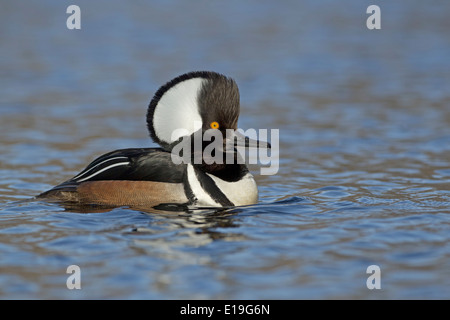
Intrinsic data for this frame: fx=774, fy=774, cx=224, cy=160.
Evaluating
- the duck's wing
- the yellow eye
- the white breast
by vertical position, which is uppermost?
the yellow eye

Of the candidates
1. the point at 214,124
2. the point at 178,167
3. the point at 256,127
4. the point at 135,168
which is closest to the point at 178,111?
the point at 214,124

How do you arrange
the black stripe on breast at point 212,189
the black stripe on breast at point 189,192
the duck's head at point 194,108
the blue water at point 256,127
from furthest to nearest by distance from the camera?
the black stripe on breast at point 212,189 → the black stripe on breast at point 189,192 → the duck's head at point 194,108 → the blue water at point 256,127

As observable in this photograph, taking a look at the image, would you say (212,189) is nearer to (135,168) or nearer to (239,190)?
(239,190)

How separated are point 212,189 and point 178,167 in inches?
17.6

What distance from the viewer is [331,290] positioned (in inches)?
237

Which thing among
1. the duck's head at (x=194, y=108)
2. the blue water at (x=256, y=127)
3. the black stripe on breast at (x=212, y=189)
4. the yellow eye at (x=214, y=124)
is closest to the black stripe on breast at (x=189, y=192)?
the black stripe on breast at (x=212, y=189)

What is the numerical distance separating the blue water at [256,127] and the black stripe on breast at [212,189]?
238 mm

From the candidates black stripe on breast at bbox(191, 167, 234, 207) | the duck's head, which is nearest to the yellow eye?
the duck's head

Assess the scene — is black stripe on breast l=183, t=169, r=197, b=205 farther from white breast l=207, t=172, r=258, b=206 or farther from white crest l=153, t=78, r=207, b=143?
white crest l=153, t=78, r=207, b=143

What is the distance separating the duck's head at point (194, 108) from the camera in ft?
26.9

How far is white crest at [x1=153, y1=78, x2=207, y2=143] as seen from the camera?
8.23 metres

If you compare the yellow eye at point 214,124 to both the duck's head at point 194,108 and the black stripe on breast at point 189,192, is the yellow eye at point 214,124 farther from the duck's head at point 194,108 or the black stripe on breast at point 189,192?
the black stripe on breast at point 189,192

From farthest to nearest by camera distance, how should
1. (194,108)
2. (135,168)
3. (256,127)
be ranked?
(256,127) < (135,168) < (194,108)

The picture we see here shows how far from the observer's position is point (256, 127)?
42.0 ft
